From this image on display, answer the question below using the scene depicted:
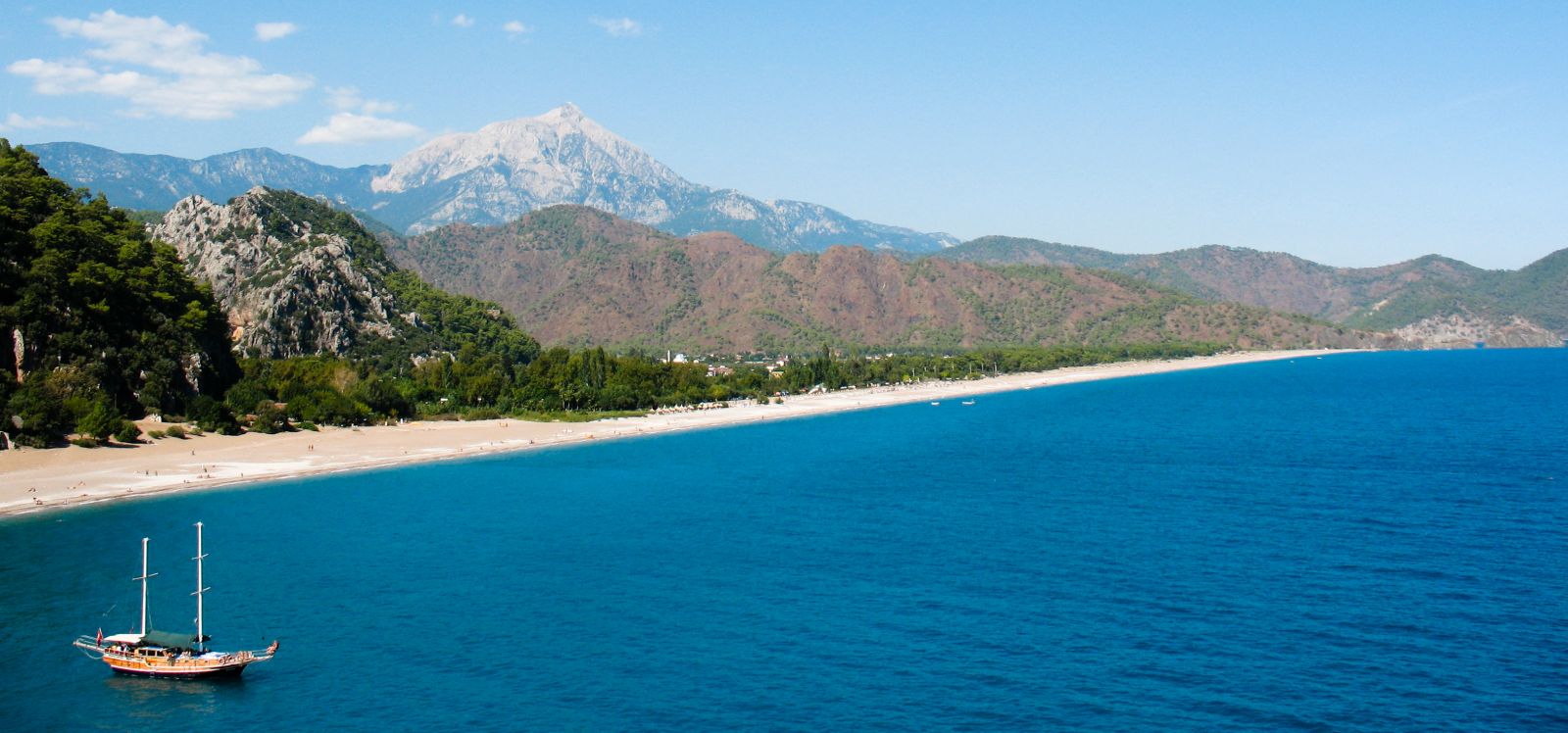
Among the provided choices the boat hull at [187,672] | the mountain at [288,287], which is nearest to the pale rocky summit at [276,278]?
the mountain at [288,287]

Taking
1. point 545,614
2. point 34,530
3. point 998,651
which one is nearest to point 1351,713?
point 998,651

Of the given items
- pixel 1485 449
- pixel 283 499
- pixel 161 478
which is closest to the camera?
pixel 283 499

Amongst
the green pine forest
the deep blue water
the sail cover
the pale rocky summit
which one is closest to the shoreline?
the green pine forest

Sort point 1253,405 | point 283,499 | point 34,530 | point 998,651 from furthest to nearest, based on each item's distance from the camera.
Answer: point 1253,405 → point 283,499 → point 34,530 → point 998,651

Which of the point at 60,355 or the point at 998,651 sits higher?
the point at 60,355

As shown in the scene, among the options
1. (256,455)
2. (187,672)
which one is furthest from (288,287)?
(187,672)

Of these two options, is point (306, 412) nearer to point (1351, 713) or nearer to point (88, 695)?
point (88, 695)

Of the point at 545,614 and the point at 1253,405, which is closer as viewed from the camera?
the point at 545,614
